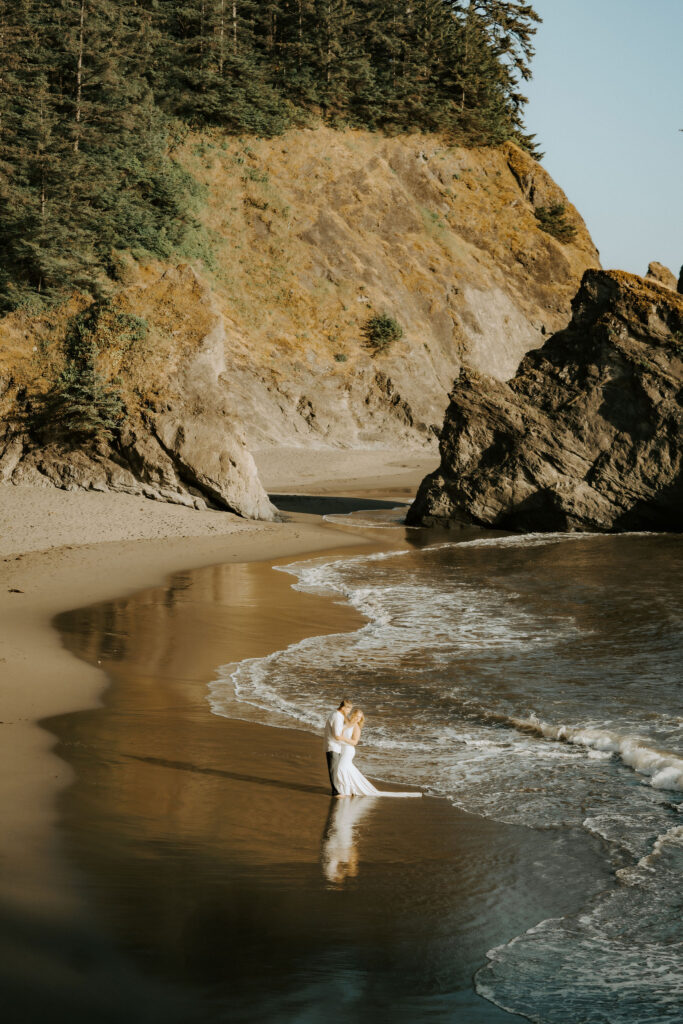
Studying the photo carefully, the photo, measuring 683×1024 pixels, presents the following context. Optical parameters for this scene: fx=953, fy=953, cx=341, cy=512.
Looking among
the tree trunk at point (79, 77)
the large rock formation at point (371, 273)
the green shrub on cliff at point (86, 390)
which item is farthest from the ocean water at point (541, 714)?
the tree trunk at point (79, 77)

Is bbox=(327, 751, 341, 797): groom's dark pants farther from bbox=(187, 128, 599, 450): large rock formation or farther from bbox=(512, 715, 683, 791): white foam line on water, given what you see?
bbox=(187, 128, 599, 450): large rock formation

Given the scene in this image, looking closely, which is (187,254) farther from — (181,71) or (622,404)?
(622,404)

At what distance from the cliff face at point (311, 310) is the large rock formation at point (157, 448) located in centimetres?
4

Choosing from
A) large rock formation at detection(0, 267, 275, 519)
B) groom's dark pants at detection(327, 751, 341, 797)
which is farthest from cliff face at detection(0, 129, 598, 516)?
groom's dark pants at detection(327, 751, 341, 797)

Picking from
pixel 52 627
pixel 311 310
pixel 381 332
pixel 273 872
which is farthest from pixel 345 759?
pixel 381 332

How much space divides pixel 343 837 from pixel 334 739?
1.09 m

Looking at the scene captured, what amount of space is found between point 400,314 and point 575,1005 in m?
45.0

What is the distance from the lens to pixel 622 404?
82.4 ft

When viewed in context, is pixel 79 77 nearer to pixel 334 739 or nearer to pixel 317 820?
pixel 334 739

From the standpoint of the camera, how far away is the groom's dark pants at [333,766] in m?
7.73

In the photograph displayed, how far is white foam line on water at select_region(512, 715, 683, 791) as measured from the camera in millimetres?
8039

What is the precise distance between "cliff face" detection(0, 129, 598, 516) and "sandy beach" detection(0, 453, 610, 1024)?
1197 cm

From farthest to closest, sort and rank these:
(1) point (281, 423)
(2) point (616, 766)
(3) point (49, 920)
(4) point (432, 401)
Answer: (4) point (432, 401) < (1) point (281, 423) < (2) point (616, 766) < (3) point (49, 920)

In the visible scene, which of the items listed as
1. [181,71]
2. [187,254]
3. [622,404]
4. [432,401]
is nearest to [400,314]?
[432,401]
